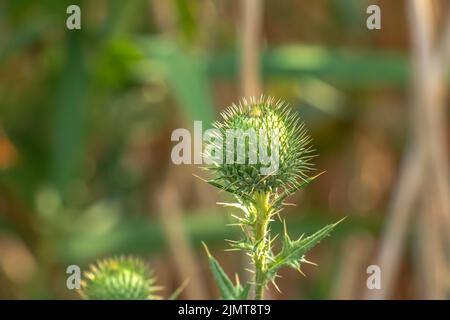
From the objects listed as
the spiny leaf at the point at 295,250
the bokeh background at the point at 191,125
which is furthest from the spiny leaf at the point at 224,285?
the bokeh background at the point at 191,125

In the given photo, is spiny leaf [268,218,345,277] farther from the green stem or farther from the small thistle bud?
the small thistle bud

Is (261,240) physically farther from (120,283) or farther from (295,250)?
(120,283)

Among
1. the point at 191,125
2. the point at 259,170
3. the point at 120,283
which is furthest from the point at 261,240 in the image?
the point at 191,125

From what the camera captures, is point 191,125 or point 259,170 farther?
point 191,125

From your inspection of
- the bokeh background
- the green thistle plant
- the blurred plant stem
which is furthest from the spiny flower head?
the blurred plant stem

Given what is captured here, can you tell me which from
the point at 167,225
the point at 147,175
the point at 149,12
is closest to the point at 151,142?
the point at 147,175
